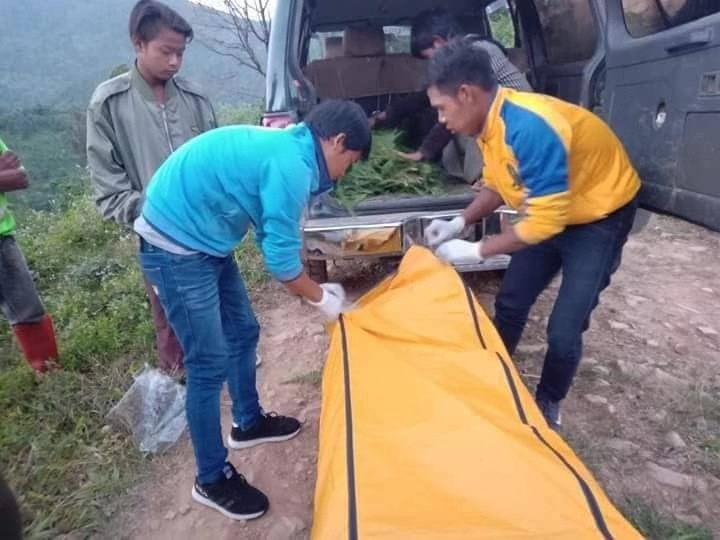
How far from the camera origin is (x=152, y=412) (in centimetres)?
244

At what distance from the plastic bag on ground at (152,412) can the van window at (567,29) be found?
8.71 ft

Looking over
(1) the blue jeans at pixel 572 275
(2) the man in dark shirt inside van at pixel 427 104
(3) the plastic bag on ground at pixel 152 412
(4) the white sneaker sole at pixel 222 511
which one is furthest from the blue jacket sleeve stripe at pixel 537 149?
(3) the plastic bag on ground at pixel 152 412

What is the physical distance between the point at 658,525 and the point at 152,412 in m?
1.92

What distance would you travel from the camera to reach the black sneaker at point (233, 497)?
77.2 inches

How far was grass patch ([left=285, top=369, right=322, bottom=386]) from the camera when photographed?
2.74 meters

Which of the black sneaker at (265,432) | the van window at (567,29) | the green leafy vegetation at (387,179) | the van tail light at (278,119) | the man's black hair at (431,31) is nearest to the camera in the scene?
the black sneaker at (265,432)

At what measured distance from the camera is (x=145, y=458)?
7.55ft

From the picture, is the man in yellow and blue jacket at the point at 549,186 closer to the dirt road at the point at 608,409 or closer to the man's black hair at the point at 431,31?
the dirt road at the point at 608,409

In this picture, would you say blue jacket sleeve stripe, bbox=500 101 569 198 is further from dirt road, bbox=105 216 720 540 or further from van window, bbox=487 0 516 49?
van window, bbox=487 0 516 49

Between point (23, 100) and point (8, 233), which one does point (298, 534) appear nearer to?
point (8, 233)

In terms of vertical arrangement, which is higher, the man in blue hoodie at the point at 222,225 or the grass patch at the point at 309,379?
the man in blue hoodie at the point at 222,225

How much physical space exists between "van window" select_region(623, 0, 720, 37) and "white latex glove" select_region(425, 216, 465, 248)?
894mm

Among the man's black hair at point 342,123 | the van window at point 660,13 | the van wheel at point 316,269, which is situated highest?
the van window at point 660,13

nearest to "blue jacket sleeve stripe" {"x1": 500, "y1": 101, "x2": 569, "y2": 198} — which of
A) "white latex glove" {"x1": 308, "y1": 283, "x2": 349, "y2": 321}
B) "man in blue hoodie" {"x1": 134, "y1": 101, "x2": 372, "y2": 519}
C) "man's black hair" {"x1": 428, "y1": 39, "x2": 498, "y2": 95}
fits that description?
"man's black hair" {"x1": 428, "y1": 39, "x2": 498, "y2": 95}
